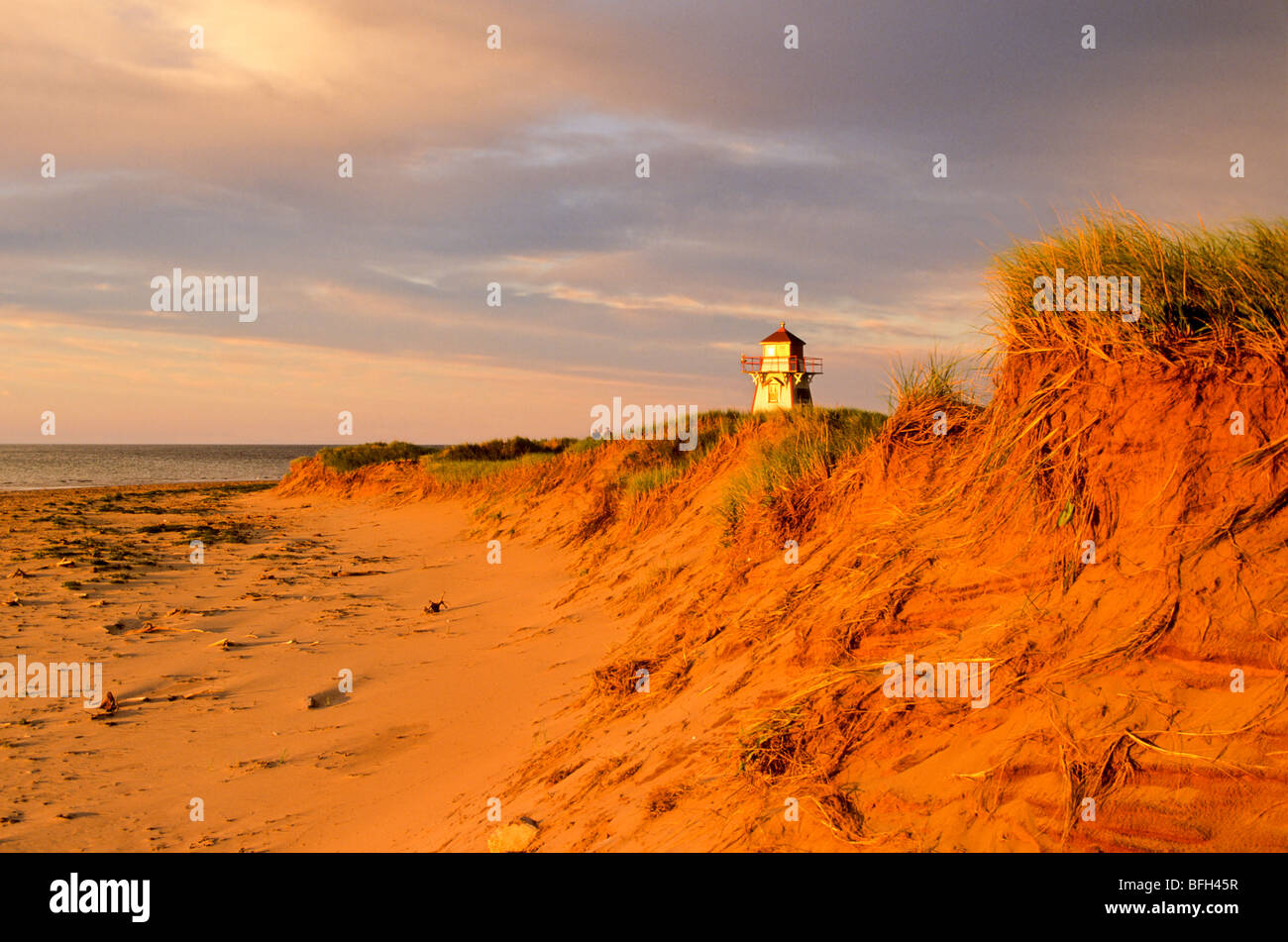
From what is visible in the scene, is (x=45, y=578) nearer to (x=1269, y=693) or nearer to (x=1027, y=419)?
(x=1027, y=419)

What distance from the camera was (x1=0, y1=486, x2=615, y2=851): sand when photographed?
19.2 feet

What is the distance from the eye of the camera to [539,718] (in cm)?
732

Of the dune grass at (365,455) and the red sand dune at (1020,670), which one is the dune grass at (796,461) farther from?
the dune grass at (365,455)

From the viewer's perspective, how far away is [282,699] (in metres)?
8.59

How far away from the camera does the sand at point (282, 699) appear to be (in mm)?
5859

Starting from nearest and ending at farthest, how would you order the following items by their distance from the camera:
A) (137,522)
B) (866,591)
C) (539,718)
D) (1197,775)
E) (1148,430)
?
(1197,775)
(1148,430)
(866,591)
(539,718)
(137,522)

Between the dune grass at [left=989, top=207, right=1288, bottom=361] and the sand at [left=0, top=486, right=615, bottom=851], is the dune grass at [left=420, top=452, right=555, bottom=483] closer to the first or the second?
the sand at [left=0, top=486, right=615, bottom=851]

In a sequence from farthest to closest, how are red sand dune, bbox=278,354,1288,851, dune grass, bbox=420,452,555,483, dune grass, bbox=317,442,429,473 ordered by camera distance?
dune grass, bbox=317,442,429,473, dune grass, bbox=420,452,555,483, red sand dune, bbox=278,354,1288,851

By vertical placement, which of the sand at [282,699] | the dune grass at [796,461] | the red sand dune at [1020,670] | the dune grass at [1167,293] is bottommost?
the sand at [282,699]

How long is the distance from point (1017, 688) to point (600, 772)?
9.48ft

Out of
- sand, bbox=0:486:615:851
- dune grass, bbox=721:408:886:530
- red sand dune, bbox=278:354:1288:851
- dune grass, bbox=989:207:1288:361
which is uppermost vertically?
dune grass, bbox=989:207:1288:361

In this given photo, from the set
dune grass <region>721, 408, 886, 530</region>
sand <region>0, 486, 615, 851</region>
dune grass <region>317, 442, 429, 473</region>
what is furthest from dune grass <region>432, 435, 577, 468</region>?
dune grass <region>721, 408, 886, 530</region>

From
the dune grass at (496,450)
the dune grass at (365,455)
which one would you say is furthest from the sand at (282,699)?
the dune grass at (365,455)
